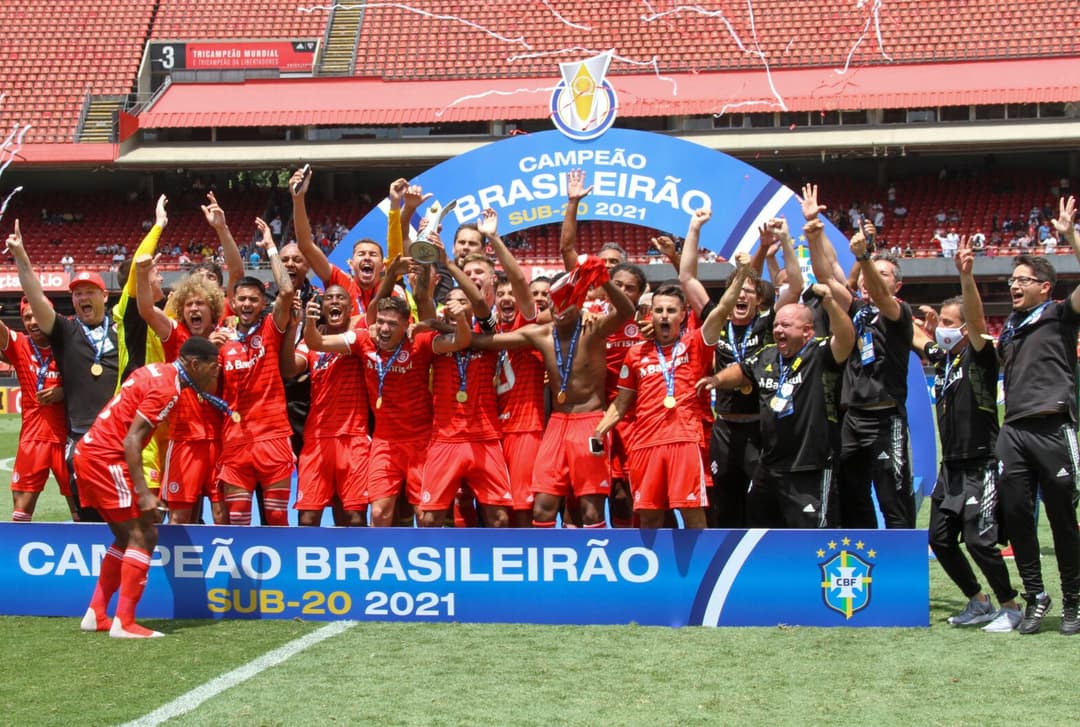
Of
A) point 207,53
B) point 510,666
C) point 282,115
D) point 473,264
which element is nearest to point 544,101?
point 282,115

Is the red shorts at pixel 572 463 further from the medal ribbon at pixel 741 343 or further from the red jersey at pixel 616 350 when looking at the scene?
the medal ribbon at pixel 741 343

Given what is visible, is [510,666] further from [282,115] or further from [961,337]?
[282,115]

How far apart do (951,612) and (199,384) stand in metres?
4.31

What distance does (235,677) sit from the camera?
18.8 feet

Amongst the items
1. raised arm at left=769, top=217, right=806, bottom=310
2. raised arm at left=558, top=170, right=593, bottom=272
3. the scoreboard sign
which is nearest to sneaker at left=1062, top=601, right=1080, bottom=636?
raised arm at left=769, top=217, right=806, bottom=310

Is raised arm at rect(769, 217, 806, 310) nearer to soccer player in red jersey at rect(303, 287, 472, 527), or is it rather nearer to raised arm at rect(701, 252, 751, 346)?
raised arm at rect(701, 252, 751, 346)

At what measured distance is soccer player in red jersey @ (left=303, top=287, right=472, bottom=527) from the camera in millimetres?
7637

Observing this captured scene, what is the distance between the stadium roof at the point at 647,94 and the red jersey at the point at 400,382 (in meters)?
25.9

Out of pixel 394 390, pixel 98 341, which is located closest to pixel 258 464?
pixel 394 390

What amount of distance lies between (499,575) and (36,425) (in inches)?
141

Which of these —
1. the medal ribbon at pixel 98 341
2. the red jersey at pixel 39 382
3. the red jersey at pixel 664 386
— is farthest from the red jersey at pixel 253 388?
the red jersey at pixel 664 386

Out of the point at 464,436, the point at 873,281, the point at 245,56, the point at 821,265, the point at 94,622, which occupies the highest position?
the point at 245,56

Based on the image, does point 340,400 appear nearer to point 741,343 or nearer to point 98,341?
point 98,341

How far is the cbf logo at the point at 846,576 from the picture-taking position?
669 centimetres
